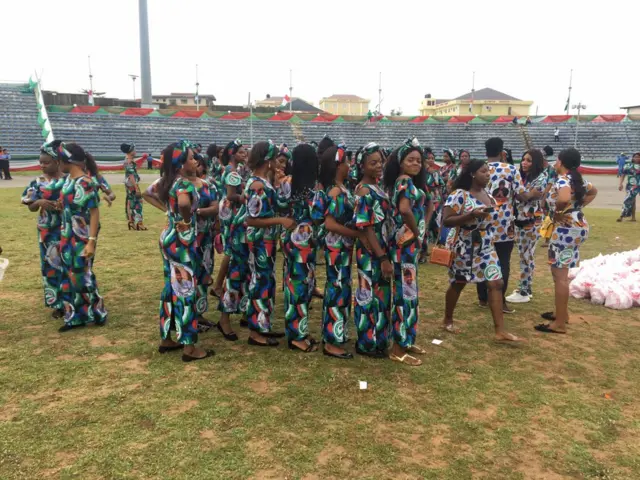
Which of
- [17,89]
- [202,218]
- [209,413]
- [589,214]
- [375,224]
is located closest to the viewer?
[209,413]

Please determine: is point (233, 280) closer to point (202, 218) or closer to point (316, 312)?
point (202, 218)

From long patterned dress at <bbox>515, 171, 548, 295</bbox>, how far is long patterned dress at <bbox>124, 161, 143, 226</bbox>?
7752 millimetres

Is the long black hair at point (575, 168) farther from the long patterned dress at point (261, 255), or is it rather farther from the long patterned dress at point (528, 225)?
the long patterned dress at point (261, 255)

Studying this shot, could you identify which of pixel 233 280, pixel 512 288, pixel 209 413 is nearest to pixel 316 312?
pixel 233 280

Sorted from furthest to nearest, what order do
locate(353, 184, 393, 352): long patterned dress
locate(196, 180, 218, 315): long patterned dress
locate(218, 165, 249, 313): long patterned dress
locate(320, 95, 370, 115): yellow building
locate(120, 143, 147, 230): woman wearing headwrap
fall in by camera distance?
locate(320, 95, 370, 115): yellow building
locate(120, 143, 147, 230): woman wearing headwrap
locate(218, 165, 249, 313): long patterned dress
locate(196, 180, 218, 315): long patterned dress
locate(353, 184, 393, 352): long patterned dress

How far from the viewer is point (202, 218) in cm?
431

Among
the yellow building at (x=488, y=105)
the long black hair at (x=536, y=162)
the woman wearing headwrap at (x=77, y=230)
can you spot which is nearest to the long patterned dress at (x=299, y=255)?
the woman wearing headwrap at (x=77, y=230)

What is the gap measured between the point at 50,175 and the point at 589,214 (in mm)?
13949

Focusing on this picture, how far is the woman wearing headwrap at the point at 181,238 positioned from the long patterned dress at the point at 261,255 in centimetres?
50

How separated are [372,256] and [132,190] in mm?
7758

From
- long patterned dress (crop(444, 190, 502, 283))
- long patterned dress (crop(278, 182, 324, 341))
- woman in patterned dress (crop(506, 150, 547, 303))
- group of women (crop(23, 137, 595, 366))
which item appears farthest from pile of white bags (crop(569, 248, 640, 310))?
long patterned dress (crop(278, 182, 324, 341))

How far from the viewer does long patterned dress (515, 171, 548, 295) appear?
567 cm

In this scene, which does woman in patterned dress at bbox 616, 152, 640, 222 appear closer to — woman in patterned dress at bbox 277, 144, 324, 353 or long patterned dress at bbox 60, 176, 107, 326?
woman in patterned dress at bbox 277, 144, 324, 353

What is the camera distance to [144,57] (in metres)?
39.8
